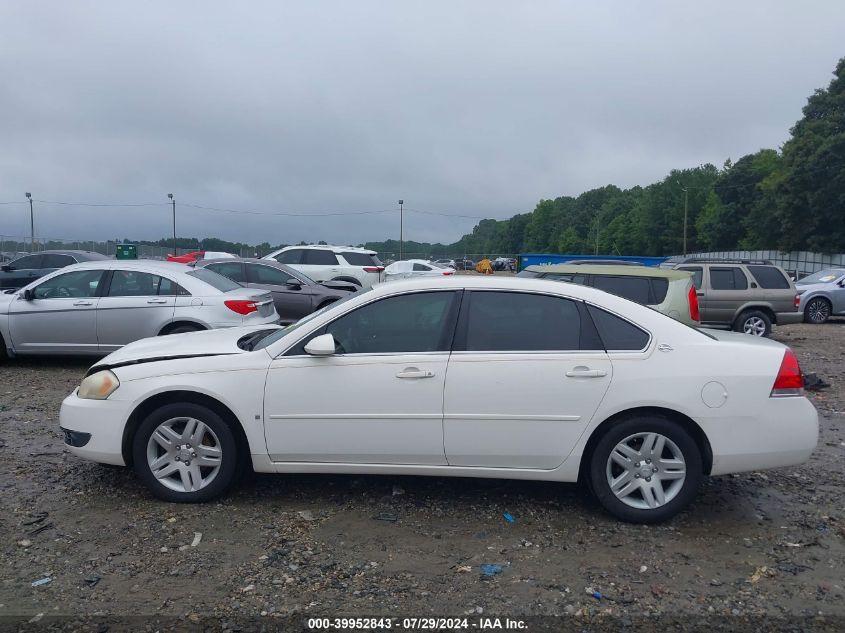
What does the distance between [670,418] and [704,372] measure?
13.9 inches

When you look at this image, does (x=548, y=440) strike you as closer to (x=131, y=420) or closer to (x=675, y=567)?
(x=675, y=567)

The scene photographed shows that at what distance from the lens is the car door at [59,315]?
9172 millimetres

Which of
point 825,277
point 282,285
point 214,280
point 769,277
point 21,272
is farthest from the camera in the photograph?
point 21,272

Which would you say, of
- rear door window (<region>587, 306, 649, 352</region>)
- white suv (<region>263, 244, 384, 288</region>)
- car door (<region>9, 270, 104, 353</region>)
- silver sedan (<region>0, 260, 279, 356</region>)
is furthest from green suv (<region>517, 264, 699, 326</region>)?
white suv (<region>263, 244, 384, 288</region>)

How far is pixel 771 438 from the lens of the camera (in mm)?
4371

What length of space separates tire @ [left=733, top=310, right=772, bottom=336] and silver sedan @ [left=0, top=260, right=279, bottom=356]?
376 inches

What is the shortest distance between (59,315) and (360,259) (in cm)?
1199

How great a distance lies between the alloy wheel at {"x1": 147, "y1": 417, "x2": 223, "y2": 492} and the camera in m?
4.63

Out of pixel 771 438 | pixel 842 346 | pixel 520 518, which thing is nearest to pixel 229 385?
pixel 520 518

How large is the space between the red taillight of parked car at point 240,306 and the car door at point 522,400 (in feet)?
17.1

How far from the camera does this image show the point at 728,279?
14312mm

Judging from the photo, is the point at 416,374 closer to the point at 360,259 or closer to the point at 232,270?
the point at 232,270

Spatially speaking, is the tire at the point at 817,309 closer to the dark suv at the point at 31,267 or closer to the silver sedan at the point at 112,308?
the silver sedan at the point at 112,308

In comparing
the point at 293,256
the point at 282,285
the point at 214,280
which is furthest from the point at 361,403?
the point at 293,256
